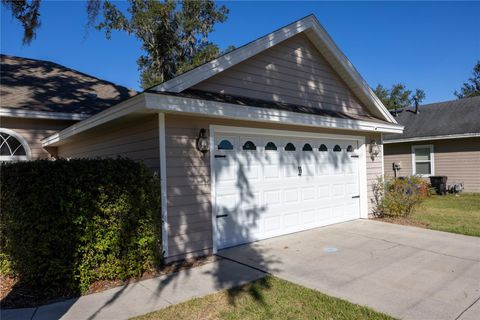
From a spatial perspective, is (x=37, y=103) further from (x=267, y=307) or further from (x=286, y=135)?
(x=267, y=307)

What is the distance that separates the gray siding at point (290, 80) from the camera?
23.0 ft

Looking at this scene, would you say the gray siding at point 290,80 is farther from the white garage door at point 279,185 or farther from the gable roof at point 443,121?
the gable roof at point 443,121

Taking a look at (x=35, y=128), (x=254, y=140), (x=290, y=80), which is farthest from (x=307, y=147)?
(x=35, y=128)

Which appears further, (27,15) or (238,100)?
(27,15)

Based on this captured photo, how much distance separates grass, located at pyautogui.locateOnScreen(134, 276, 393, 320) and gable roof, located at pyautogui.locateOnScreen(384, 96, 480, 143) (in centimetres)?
1416

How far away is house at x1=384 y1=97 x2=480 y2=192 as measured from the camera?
15.5 meters

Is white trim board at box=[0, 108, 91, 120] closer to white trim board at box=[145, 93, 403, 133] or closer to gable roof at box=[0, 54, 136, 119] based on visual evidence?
gable roof at box=[0, 54, 136, 119]

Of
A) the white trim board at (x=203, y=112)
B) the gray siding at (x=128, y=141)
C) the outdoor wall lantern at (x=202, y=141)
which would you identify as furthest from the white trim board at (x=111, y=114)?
the outdoor wall lantern at (x=202, y=141)

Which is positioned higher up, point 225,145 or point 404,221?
point 225,145

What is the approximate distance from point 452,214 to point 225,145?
7834 millimetres

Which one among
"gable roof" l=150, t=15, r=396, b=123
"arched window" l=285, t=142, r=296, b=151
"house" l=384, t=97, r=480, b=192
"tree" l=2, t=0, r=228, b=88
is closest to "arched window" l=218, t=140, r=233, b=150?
"gable roof" l=150, t=15, r=396, b=123

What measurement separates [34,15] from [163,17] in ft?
58.8

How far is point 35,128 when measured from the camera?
962 centimetres

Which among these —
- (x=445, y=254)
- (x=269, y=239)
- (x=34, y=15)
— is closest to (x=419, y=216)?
(x=445, y=254)
